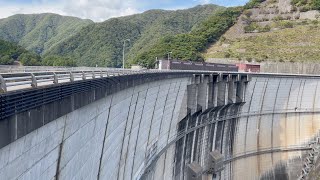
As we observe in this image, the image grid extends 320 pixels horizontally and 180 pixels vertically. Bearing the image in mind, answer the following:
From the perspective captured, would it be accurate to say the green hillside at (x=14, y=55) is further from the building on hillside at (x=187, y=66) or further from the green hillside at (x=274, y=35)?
the green hillside at (x=274, y=35)

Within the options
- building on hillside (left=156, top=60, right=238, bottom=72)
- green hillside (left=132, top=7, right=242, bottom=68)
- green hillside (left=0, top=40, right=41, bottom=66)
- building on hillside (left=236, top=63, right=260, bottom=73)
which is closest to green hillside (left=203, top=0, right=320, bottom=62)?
green hillside (left=132, top=7, right=242, bottom=68)

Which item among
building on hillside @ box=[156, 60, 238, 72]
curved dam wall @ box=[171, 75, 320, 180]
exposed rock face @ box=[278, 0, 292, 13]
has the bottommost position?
curved dam wall @ box=[171, 75, 320, 180]

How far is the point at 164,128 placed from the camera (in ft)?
93.7

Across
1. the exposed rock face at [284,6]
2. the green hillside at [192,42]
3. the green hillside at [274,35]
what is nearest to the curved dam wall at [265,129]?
the green hillside at [274,35]

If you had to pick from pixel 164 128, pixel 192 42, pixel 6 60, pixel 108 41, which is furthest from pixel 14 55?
pixel 108 41

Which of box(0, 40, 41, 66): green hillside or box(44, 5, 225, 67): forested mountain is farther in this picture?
box(44, 5, 225, 67): forested mountain

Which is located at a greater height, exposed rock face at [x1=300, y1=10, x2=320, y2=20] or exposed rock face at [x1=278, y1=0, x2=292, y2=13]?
exposed rock face at [x1=278, y1=0, x2=292, y2=13]

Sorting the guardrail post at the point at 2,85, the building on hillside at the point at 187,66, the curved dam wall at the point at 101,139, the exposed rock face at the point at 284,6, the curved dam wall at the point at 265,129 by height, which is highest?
the exposed rock face at the point at 284,6

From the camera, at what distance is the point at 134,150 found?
21.3 metres

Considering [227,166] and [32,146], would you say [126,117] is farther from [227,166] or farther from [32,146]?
[227,166]

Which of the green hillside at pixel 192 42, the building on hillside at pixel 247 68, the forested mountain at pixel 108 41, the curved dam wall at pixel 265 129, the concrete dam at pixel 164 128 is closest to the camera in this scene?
the concrete dam at pixel 164 128

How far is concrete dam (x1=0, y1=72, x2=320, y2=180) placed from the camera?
29.8 feet

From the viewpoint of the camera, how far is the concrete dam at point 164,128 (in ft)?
29.8

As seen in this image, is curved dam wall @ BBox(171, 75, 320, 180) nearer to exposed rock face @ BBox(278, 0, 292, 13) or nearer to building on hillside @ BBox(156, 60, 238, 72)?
building on hillside @ BBox(156, 60, 238, 72)
